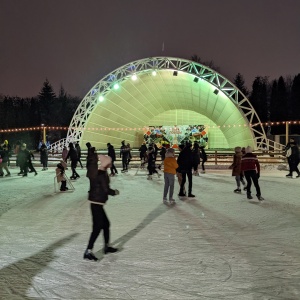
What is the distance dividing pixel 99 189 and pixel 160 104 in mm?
25952

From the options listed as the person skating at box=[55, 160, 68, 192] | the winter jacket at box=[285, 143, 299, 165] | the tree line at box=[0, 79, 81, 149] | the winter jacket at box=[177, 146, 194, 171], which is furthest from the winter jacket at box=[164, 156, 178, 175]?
the tree line at box=[0, 79, 81, 149]

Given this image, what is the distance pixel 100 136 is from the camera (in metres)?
27.4

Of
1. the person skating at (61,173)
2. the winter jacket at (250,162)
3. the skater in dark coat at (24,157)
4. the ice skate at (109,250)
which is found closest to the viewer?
the ice skate at (109,250)

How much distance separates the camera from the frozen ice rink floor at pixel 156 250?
11.6 feet

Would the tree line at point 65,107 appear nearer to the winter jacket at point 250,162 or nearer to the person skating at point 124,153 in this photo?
the person skating at point 124,153

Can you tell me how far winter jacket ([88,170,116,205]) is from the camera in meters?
4.54

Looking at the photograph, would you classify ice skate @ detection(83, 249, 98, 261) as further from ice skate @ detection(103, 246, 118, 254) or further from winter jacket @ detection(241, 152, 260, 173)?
winter jacket @ detection(241, 152, 260, 173)

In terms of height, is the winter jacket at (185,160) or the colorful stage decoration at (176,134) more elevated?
the colorful stage decoration at (176,134)

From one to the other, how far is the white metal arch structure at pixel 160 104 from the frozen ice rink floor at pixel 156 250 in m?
14.6

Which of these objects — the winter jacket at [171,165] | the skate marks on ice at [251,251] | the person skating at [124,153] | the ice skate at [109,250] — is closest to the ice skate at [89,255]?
the ice skate at [109,250]

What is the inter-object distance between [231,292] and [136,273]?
1053 mm

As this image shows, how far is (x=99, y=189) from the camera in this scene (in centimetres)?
455

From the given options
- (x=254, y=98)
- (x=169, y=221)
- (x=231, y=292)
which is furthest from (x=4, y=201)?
(x=254, y=98)

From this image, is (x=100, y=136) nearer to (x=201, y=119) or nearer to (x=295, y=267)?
(x=201, y=119)
